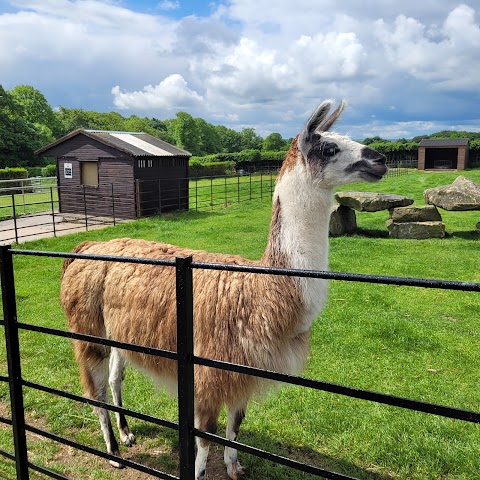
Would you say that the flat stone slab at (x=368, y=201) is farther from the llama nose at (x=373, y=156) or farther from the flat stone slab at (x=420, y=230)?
the llama nose at (x=373, y=156)

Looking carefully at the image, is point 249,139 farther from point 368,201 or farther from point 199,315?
point 199,315

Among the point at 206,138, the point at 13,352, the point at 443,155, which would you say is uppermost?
the point at 206,138

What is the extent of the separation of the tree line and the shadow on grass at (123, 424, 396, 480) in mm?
3470

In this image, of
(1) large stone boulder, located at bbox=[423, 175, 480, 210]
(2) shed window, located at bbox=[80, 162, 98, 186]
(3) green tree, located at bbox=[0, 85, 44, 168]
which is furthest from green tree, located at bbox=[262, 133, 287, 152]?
(1) large stone boulder, located at bbox=[423, 175, 480, 210]

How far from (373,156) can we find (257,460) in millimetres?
2358

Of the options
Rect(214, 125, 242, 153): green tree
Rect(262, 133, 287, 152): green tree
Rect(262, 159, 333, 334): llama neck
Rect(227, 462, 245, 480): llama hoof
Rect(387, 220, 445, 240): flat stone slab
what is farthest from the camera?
Rect(214, 125, 242, 153): green tree

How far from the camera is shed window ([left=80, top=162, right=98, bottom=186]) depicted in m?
18.4

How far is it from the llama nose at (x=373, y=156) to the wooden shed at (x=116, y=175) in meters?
14.6

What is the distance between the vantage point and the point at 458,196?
1230cm

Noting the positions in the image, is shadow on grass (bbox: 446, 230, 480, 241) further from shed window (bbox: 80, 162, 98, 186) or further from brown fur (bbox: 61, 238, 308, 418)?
shed window (bbox: 80, 162, 98, 186)

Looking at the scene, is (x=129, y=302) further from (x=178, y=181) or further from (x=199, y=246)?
(x=178, y=181)

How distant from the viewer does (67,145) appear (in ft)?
61.6

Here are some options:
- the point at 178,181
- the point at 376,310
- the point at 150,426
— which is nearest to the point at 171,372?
the point at 150,426

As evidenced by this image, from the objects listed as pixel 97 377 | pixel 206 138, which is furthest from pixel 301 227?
pixel 206 138
